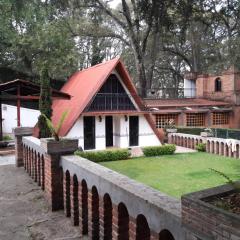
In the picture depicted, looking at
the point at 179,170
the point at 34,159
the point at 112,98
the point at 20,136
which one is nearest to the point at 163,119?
the point at 112,98

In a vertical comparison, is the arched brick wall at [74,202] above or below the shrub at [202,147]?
above

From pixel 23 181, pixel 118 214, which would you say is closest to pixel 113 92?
pixel 23 181

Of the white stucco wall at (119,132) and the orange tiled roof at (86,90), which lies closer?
the orange tiled roof at (86,90)

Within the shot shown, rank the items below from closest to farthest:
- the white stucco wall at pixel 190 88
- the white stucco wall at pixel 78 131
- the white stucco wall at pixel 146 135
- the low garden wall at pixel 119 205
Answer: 1. the low garden wall at pixel 119 205
2. the white stucco wall at pixel 78 131
3. the white stucco wall at pixel 146 135
4. the white stucco wall at pixel 190 88

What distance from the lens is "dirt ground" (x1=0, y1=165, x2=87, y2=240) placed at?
4.52 metres

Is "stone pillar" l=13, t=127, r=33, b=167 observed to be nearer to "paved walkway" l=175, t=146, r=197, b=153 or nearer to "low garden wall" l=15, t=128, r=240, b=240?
"low garden wall" l=15, t=128, r=240, b=240

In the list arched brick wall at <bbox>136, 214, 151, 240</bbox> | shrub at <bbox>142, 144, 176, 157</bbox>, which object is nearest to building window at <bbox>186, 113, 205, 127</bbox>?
shrub at <bbox>142, 144, 176, 157</bbox>

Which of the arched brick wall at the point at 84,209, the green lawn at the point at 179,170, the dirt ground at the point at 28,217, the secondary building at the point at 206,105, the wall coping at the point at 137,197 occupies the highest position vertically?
the secondary building at the point at 206,105

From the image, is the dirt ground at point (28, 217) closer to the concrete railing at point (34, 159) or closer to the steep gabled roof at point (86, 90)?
the concrete railing at point (34, 159)

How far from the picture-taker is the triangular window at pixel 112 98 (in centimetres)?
2119

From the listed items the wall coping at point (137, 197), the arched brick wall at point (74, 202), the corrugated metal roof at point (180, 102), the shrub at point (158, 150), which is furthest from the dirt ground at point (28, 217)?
the corrugated metal roof at point (180, 102)

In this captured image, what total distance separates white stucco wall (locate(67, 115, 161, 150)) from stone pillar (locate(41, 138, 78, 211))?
14.8m

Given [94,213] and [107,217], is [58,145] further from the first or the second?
[107,217]

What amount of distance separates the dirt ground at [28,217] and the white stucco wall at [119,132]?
528 inches
